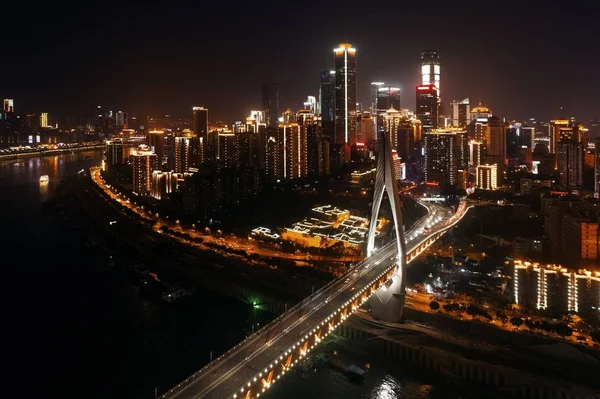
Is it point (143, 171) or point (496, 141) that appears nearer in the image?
point (143, 171)

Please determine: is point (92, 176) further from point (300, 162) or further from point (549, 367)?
point (549, 367)

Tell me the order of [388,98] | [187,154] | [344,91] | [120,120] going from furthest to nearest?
[120,120], [388,98], [344,91], [187,154]

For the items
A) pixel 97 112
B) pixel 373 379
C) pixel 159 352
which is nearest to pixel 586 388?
pixel 373 379

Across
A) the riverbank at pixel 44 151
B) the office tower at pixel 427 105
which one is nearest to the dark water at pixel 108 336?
the office tower at pixel 427 105

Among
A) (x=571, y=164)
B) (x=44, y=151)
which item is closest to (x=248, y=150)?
(x=571, y=164)

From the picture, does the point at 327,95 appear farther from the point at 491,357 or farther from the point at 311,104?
the point at 491,357

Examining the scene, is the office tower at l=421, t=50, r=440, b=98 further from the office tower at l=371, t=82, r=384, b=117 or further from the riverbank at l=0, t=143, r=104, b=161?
the riverbank at l=0, t=143, r=104, b=161

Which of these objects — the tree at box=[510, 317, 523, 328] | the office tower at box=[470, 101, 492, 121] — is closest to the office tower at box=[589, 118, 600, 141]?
the office tower at box=[470, 101, 492, 121]
